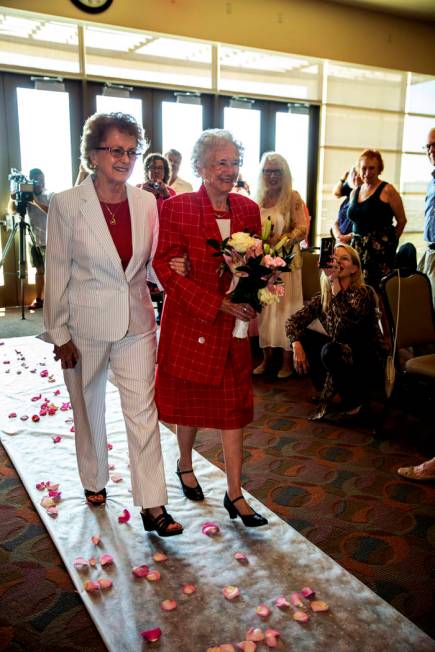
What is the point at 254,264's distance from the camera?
1.91 metres

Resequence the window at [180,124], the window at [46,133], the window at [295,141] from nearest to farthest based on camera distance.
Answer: the window at [46,133], the window at [180,124], the window at [295,141]

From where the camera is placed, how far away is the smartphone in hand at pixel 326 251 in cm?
320

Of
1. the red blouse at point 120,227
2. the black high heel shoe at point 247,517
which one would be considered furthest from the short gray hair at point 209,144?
the black high heel shoe at point 247,517

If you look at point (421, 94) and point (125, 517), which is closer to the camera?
point (125, 517)

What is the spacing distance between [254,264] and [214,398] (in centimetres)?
57

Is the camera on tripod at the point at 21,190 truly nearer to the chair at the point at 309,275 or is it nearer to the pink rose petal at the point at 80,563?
the chair at the point at 309,275

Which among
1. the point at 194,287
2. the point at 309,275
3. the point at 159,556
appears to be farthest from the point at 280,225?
the point at 159,556

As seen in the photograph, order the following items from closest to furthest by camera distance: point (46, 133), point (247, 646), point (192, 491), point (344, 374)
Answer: point (247, 646) → point (192, 491) → point (344, 374) → point (46, 133)

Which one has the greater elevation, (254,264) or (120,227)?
(120,227)

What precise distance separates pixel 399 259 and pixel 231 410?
290 centimetres

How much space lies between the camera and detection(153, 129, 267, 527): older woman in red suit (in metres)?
2.07

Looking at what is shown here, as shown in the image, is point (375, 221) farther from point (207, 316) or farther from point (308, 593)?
point (308, 593)

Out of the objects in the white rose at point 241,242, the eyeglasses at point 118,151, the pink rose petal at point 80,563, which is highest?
the eyeglasses at point 118,151

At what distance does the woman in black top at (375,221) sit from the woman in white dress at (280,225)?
0.52 metres
